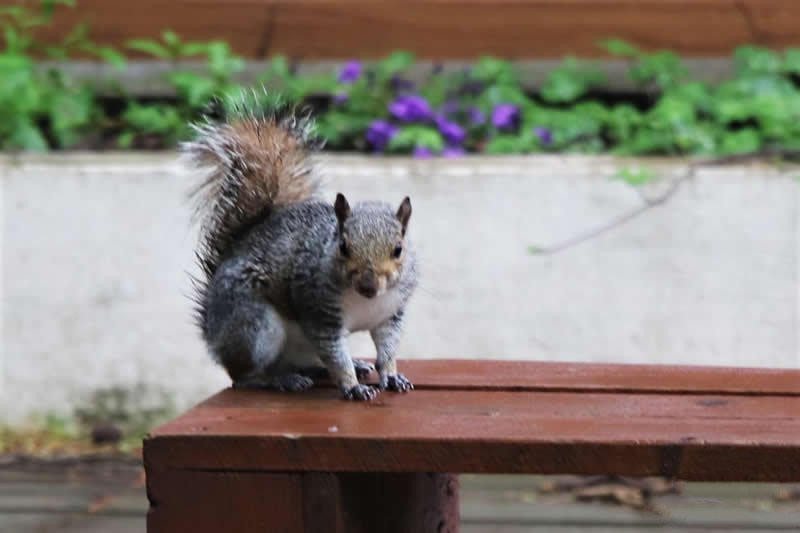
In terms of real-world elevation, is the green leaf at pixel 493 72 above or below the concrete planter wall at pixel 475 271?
above

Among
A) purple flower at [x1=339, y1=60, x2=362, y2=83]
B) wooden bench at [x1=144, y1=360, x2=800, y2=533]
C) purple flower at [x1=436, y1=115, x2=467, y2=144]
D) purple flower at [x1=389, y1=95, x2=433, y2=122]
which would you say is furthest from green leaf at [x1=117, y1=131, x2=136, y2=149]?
wooden bench at [x1=144, y1=360, x2=800, y2=533]

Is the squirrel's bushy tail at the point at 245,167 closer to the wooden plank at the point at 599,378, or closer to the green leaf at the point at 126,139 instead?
the wooden plank at the point at 599,378

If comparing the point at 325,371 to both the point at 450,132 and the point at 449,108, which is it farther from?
the point at 449,108

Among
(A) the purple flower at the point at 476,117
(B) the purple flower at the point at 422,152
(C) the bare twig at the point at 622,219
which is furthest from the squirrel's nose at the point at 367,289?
(A) the purple flower at the point at 476,117

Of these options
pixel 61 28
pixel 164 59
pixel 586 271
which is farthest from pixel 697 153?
pixel 61 28

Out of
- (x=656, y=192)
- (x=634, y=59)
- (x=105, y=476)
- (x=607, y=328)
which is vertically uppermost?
(x=634, y=59)

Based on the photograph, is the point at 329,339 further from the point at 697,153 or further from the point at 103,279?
the point at 697,153

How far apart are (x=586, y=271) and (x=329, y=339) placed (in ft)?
4.78

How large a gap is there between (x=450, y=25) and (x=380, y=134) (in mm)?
453

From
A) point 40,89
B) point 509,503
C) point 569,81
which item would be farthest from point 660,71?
point 40,89

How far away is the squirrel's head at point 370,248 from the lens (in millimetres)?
1484

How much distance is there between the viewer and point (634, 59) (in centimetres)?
343

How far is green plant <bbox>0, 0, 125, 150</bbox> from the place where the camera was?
10.8ft

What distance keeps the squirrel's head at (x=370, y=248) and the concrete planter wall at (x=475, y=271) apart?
4.66 ft
